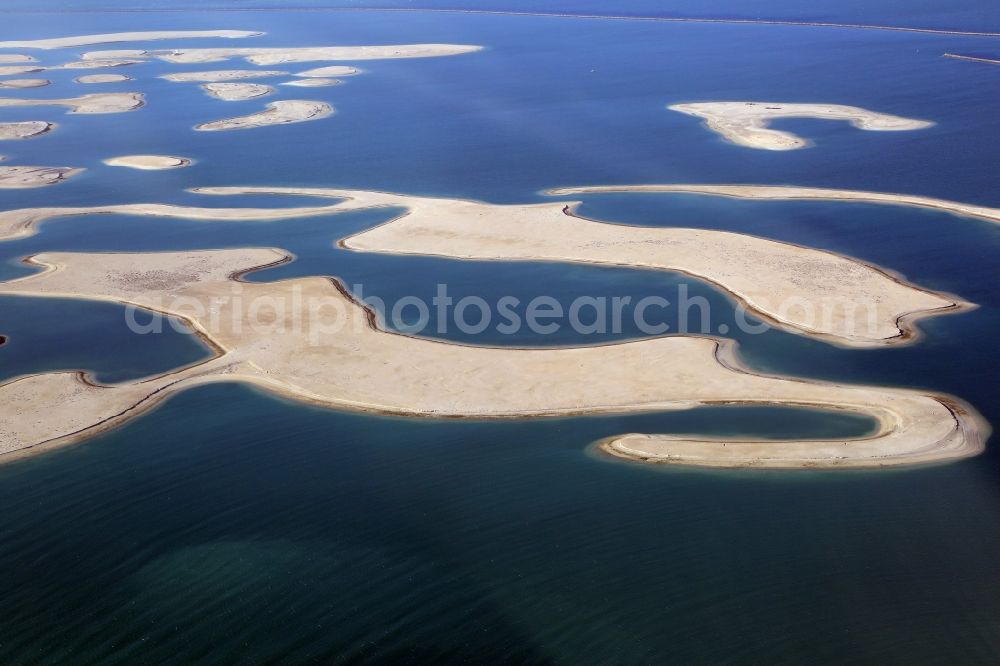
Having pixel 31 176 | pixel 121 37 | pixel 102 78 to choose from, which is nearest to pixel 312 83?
pixel 102 78

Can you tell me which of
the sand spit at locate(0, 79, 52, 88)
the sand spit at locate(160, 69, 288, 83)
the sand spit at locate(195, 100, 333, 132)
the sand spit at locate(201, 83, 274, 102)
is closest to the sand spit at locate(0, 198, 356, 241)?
the sand spit at locate(195, 100, 333, 132)

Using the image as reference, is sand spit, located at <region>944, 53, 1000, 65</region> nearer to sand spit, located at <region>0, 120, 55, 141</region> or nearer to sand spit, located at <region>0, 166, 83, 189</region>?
sand spit, located at <region>0, 166, 83, 189</region>

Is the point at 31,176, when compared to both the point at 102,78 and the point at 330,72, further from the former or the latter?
the point at 330,72

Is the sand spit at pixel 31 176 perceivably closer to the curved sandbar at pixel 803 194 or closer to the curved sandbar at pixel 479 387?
the curved sandbar at pixel 479 387

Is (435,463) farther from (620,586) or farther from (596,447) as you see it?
(620,586)

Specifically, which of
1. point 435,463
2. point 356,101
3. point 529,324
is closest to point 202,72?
point 356,101
